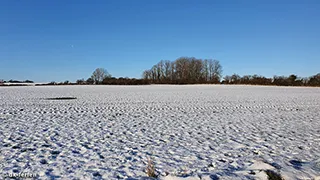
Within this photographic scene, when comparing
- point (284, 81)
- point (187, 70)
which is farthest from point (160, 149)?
point (187, 70)

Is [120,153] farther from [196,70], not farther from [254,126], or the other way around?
[196,70]

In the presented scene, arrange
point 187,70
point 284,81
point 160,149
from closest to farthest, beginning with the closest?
point 160,149 → point 284,81 → point 187,70

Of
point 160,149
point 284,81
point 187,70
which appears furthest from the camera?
point 187,70

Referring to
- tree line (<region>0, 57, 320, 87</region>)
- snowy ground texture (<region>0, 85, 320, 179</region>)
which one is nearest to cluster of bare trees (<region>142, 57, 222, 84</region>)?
tree line (<region>0, 57, 320, 87</region>)

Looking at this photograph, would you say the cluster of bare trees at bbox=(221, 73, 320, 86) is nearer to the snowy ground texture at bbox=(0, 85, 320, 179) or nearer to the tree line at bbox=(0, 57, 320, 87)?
the tree line at bbox=(0, 57, 320, 87)

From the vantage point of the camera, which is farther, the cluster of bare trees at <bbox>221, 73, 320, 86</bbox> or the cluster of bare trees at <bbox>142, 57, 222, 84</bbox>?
the cluster of bare trees at <bbox>142, 57, 222, 84</bbox>

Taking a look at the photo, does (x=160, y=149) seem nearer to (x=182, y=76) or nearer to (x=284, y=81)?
(x=284, y=81)

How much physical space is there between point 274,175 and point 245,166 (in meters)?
0.71

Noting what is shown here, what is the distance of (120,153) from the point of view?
19.5 feet

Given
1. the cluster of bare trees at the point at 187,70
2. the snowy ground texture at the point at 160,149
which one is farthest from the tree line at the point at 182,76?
the snowy ground texture at the point at 160,149

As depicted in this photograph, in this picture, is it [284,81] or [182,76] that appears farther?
[182,76]

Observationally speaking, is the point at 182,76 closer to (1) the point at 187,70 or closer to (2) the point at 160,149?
(1) the point at 187,70

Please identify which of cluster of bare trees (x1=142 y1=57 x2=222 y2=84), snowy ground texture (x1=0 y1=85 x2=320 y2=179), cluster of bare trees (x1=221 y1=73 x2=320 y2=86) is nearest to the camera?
snowy ground texture (x1=0 y1=85 x2=320 y2=179)

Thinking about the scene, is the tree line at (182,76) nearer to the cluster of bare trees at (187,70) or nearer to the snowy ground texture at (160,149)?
the cluster of bare trees at (187,70)
